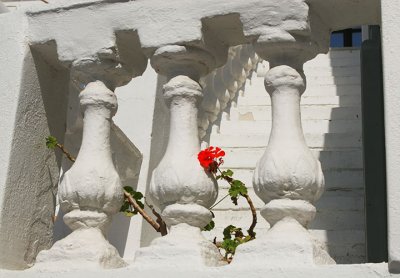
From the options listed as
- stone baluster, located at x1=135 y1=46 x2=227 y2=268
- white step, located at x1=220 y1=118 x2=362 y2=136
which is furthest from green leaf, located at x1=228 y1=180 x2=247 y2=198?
white step, located at x1=220 y1=118 x2=362 y2=136

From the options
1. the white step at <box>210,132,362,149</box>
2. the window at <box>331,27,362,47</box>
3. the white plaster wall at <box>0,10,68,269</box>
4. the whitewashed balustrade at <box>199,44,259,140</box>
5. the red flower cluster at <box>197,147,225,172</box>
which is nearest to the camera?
the red flower cluster at <box>197,147,225,172</box>

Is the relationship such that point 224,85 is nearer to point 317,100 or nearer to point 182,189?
point 317,100

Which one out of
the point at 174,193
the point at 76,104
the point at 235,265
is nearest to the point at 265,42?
the point at 174,193

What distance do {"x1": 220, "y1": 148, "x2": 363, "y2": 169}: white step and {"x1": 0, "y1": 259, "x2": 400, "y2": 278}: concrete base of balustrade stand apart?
277 cm

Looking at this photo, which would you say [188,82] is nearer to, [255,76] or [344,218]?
[344,218]

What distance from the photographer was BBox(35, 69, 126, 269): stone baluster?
2.33m

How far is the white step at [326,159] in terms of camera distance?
16.3 ft

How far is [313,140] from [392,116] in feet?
10.6

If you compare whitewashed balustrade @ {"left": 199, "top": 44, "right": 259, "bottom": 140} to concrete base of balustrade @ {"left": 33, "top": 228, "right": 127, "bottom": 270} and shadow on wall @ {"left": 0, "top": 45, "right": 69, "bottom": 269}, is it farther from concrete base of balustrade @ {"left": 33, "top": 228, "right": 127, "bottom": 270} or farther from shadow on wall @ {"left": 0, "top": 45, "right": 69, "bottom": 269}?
concrete base of balustrade @ {"left": 33, "top": 228, "right": 127, "bottom": 270}

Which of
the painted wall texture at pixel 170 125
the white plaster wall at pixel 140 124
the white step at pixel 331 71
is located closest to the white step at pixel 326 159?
the white plaster wall at pixel 140 124

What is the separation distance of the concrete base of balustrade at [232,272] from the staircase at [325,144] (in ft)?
6.88

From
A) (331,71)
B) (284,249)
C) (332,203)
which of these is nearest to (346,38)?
(331,71)

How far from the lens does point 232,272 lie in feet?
6.86

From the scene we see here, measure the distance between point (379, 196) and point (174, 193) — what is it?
6.87 ft
